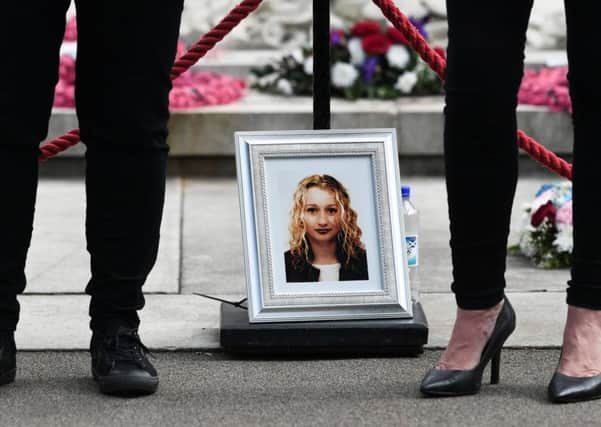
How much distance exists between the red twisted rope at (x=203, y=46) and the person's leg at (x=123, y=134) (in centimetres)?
64

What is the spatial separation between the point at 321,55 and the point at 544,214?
138cm

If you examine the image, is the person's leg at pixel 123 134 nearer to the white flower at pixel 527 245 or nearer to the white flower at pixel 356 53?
the white flower at pixel 527 245

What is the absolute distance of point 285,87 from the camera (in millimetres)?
6250

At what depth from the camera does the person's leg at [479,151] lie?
Answer: 8.06 feet

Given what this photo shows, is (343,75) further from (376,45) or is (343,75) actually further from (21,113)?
(21,113)

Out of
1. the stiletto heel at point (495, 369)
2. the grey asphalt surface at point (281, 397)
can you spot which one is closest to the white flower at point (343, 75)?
the grey asphalt surface at point (281, 397)

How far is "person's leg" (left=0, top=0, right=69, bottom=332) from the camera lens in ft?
8.10

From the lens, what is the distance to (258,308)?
2938 millimetres

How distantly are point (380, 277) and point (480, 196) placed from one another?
0.50m

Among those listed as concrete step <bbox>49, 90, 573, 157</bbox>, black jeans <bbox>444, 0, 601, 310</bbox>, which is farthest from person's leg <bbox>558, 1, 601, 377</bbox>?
concrete step <bbox>49, 90, 573, 157</bbox>

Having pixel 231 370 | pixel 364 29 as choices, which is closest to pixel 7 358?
pixel 231 370

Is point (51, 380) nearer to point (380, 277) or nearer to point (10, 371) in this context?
point (10, 371)

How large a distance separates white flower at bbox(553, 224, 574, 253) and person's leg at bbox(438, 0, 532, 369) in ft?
4.84

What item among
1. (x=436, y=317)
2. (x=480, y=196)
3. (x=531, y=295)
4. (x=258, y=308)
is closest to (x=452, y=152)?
(x=480, y=196)
